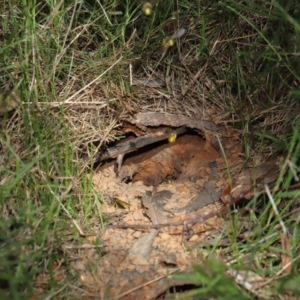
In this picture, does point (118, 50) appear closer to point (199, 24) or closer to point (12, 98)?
point (199, 24)

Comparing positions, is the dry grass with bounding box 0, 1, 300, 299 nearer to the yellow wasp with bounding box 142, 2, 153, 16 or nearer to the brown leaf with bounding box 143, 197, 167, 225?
the yellow wasp with bounding box 142, 2, 153, 16

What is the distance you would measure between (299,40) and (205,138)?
638 mm

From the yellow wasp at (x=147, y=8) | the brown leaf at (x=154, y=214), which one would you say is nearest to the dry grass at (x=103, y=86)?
the yellow wasp at (x=147, y=8)

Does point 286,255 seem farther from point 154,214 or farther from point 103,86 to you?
point 103,86

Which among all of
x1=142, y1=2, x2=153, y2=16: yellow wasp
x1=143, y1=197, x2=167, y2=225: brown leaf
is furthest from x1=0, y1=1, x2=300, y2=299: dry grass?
x1=143, y1=197, x2=167, y2=225: brown leaf

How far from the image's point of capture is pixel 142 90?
9.12 feet

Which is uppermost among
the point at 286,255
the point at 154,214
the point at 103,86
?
the point at 103,86

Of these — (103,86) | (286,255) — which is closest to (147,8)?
(103,86)

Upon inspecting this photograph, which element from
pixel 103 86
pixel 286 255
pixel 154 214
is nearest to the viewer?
pixel 286 255

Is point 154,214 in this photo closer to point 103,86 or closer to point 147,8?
point 103,86

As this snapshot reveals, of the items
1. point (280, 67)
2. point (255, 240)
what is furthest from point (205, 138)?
point (255, 240)

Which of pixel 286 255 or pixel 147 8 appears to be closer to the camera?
pixel 286 255

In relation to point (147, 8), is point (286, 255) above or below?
below

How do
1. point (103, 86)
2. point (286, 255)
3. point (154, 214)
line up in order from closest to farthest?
point (286, 255) → point (154, 214) → point (103, 86)
